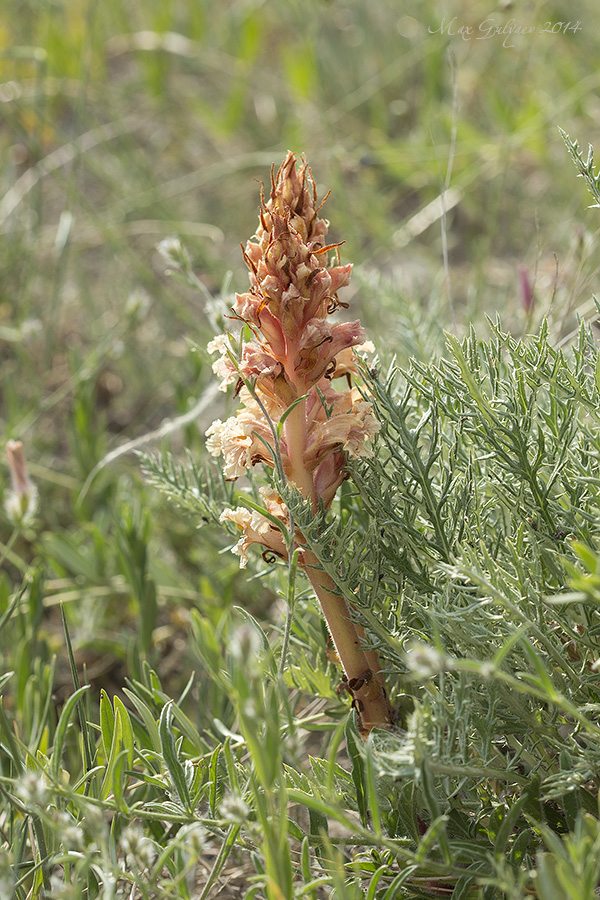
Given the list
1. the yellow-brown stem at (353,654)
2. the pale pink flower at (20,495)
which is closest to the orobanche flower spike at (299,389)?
the yellow-brown stem at (353,654)

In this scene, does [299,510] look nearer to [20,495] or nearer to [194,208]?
[20,495]

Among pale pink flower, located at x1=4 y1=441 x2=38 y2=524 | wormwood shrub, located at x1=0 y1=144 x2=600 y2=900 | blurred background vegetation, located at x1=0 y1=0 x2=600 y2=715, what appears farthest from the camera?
blurred background vegetation, located at x1=0 y1=0 x2=600 y2=715

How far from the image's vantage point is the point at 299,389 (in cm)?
102

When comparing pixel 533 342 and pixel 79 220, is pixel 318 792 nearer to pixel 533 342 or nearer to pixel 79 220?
pixel 533 342

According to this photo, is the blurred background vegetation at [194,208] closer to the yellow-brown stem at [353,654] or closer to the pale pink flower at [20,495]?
the pale pink flower at [20,495]

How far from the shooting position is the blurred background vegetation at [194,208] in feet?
6.23

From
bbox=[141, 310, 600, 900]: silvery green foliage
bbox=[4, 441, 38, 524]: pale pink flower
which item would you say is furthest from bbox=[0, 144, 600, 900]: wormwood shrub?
bbox=[4, 441, 38, 524]: pale pink flower

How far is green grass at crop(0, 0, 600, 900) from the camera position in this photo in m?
0.90

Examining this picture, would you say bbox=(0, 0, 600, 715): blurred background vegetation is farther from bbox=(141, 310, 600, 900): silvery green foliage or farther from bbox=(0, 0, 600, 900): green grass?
bbox=(141, 310, 600, 900): silvery green foliage

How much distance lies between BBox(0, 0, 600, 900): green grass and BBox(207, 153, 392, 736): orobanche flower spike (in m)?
0.06

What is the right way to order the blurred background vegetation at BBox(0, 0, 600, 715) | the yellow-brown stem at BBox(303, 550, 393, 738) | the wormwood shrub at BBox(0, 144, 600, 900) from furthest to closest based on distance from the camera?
the blurred background vegetation at BBox(0, 0, 600, 715) → the yellow-brown stem at BBox(303, 550, 393, 738) → the wormwood shrub at BBox(0, 144, 600, 900)

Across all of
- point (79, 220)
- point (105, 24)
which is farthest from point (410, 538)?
point (105, 24)

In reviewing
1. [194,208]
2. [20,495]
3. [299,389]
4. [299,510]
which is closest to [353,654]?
[299,510]

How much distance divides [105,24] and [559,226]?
2397 millimetres
